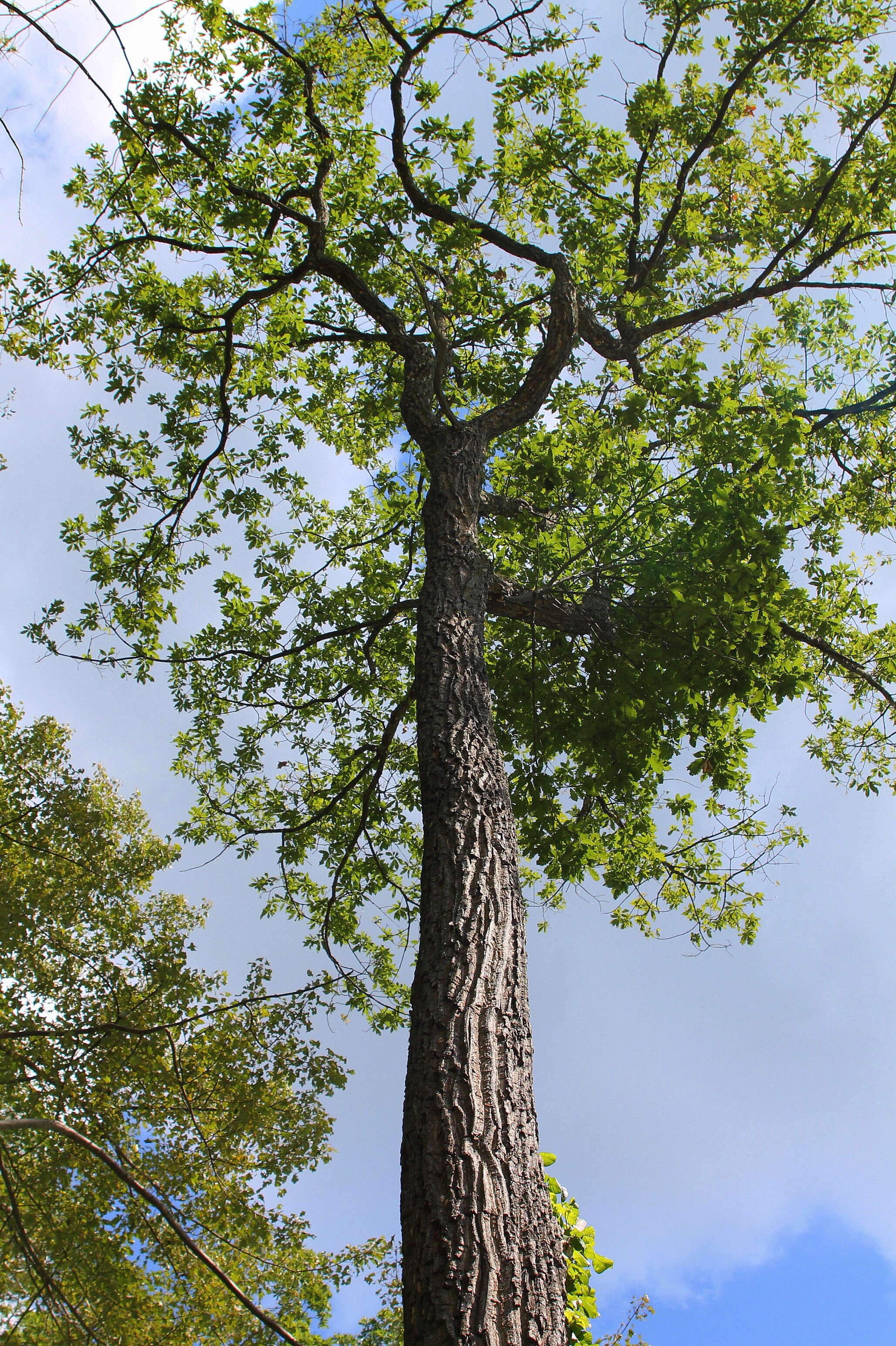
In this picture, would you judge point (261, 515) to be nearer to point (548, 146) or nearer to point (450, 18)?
point (548, 146)

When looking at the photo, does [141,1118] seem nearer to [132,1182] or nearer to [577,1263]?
[577,1263]

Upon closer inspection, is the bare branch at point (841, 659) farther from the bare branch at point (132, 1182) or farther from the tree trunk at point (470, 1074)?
the bare branch at point (132, 1182)

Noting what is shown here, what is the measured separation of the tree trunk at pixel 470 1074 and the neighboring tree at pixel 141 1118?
240 cm

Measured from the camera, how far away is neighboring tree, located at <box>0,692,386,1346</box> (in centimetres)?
579

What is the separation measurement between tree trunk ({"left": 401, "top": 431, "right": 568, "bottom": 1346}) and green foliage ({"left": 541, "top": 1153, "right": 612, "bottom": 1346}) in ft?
13.4

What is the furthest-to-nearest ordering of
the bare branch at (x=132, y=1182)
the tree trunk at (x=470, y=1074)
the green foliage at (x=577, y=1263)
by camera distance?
the green foliage at (x=577, y=1263)
the tree trunk at (x=470, y=1074)
the bare branch at (x=132, y=1182)

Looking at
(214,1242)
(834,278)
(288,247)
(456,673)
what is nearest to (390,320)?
(288,247)

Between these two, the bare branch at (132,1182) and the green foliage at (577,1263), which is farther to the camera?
the green foliage at (577,1263)

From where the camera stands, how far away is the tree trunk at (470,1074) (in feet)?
6.31

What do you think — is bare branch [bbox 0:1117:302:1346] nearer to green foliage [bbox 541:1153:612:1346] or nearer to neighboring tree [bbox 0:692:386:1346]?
neighboring tree [bbox 0:692:386:1346]

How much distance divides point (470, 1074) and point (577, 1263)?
17.2 ft

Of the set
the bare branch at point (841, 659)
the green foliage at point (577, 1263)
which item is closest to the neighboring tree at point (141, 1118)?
the green foliage at point (577, 1263)

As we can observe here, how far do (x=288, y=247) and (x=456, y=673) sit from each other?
5358 millimetres

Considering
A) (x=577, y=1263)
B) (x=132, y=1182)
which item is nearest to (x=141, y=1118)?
(x=577, y=1263)
